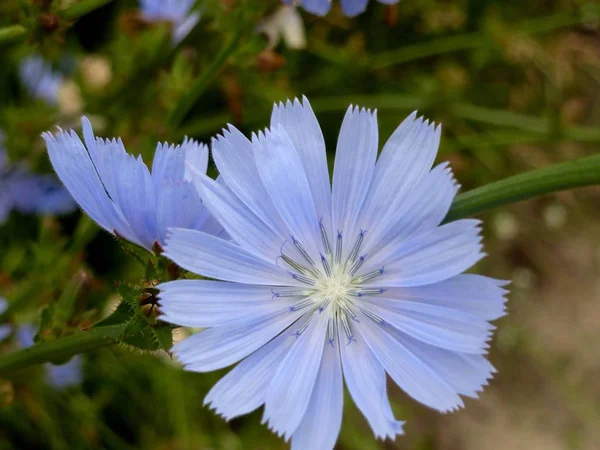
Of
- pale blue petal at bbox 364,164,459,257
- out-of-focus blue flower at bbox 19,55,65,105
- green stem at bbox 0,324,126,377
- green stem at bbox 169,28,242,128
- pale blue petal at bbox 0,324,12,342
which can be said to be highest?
out-of-focus blue flower at bbox 19,55,65,105

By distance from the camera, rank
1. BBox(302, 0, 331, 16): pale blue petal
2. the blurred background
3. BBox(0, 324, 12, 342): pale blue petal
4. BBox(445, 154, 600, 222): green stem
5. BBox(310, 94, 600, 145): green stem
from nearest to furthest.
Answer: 1. BBox(445, 154, 600, 222): green stem
2. BBox(302, 0, 331, 16): pale blue petal
3. BBox(0, 324, 12, 342): pale blue petal
4. the blurred background
5. BBox(310, 94, 600, 145): green stem

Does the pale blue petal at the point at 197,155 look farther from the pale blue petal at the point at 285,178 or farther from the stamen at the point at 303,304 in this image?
the stamen at the point at 303,304

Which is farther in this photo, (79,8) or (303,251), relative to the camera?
(79,8)

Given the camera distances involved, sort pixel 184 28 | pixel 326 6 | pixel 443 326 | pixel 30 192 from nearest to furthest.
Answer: pixel 443 326
pixel 326 6
pixel 184 28
pixel 30 192

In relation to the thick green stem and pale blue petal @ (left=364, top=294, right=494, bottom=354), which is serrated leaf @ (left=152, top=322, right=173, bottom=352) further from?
pale blue petal @ (left=364, top=294, right=494, bottom=354)

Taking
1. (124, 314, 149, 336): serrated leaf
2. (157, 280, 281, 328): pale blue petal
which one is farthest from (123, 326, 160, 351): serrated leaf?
(157, 280, 281, 328): pale blue petal

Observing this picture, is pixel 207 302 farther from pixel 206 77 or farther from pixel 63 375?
pixel 63 375

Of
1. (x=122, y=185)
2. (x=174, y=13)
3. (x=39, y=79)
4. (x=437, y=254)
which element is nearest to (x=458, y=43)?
(x=174, y=13)

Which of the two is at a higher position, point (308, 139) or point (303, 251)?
point (308, 139)
